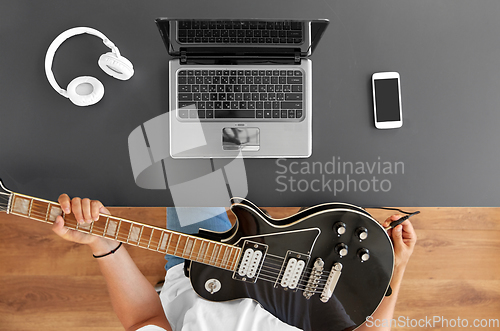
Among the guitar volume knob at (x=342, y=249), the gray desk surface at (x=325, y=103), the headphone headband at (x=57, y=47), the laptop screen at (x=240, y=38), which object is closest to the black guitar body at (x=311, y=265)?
the guitar volume knob at (x=342, y=249)

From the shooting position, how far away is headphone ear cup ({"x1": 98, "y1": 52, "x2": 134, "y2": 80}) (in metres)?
0.71

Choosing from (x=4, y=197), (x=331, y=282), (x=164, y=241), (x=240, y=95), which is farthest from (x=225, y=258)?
(x=4, y=197)

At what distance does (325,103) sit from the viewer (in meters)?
0.82

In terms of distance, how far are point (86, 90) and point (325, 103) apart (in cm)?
A: 70

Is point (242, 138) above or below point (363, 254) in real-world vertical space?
above

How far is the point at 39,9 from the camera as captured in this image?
31.0 inches

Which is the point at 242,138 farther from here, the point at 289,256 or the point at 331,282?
the point at 331,282

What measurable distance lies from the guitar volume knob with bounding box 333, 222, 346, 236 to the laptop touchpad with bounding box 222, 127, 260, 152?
30cm

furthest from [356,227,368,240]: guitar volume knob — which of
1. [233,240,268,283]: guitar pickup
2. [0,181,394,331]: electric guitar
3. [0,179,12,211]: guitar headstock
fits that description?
[0,179,12,211]: guitar headstock

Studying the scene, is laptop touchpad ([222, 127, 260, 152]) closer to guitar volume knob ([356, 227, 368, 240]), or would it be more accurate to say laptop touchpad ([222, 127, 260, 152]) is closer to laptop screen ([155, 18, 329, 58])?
laptop screen ([155, 18, 329, 58])

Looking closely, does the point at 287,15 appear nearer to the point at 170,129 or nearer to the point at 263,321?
the point at 170,129

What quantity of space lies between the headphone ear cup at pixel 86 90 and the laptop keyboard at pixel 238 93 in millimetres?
226

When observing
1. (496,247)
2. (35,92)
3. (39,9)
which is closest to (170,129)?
(35,92)

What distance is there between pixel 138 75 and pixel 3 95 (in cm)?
40
